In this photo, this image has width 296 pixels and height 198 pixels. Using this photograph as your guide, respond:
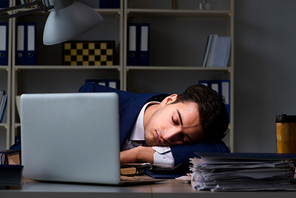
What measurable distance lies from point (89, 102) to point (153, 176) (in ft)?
1.02

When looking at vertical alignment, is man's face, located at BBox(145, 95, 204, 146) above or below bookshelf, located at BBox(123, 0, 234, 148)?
below

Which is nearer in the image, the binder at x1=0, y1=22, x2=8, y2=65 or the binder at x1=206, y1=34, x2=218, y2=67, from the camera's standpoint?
the binder at x1=0, y1=22, x2=8, y2=65

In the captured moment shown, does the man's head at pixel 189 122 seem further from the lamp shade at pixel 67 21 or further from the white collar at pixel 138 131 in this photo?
the lamp shade at pixel 67 21

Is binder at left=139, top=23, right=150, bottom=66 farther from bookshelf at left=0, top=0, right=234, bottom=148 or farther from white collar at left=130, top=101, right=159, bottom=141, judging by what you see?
white collar at left=130, top=101, right=159, bottom=141

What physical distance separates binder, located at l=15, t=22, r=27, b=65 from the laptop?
220cm

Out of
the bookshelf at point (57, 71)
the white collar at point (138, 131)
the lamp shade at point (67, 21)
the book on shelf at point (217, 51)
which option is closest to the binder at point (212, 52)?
the book on shelf at point (217, 51)

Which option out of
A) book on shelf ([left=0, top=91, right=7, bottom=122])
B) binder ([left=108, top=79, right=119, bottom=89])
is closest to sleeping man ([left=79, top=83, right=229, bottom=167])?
binder ([left=108, top=79, right=119, bottom=89])

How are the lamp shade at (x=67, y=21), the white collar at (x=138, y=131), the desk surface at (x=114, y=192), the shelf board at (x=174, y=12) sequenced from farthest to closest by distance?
1. the shelf board at (x=174, y=12)
2. the white collar at (x=138, y=131)
3. the lamp shade at (x=67, y=21)
4. the desk surface at (x=114, y=192)

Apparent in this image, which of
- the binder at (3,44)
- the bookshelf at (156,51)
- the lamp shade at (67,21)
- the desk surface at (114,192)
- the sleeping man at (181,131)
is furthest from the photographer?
the bookshelf at (156,51)

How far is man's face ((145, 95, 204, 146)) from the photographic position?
121 cm

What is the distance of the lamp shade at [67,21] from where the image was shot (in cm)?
108

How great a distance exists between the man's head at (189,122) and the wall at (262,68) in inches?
76.4

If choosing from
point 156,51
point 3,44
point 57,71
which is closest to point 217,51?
point 156,51

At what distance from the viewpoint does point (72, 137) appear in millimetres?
729
